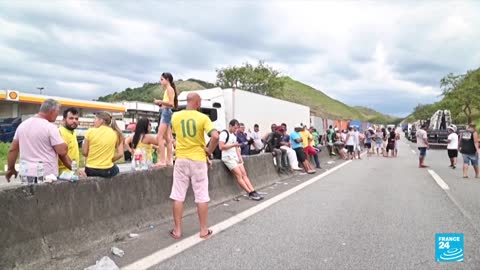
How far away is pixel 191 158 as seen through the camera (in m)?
5.62

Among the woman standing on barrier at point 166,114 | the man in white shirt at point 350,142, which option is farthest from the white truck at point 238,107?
the woman standing on barrier at point 166,114

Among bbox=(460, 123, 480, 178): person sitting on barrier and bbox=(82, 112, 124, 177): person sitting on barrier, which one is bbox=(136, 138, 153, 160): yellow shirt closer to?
bbox=(82, 112, 124, 177): person sitting on barrier

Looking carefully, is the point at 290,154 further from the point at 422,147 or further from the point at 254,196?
the point at 422,147

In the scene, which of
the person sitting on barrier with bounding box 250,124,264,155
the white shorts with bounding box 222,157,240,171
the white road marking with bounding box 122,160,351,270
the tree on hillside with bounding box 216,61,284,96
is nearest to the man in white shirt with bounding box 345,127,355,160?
the person sitting on barrier with bounding box 250,124,264,155

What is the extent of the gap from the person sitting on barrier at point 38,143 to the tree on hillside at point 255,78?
57095 millimetres

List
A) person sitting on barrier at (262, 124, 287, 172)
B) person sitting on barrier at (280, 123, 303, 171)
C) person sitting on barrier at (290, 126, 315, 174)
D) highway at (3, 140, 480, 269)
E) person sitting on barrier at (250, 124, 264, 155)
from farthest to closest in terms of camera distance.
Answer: person sitting on barrier at (250, 124, 264, 155) < person sitting on barrier at (290, 126, 315, 174) < person sitting on barrier at (280, 123, 303, 171) < person sitting on barrier at (262, 124, 287, 172) < highway at (3, 140, 480, 269)

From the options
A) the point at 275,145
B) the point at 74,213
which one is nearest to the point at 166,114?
the point at 74,213

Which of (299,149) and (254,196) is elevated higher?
(299,149)

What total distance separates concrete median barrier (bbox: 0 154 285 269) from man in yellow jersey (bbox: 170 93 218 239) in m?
0.72

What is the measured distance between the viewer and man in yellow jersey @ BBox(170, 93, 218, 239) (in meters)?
5.58

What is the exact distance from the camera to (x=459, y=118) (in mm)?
76188

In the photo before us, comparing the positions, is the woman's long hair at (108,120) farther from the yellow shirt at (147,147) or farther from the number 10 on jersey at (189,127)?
the yellow shirt at (147,147)

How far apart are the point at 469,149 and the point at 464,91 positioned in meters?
57.9

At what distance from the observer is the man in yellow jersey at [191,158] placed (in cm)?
558
